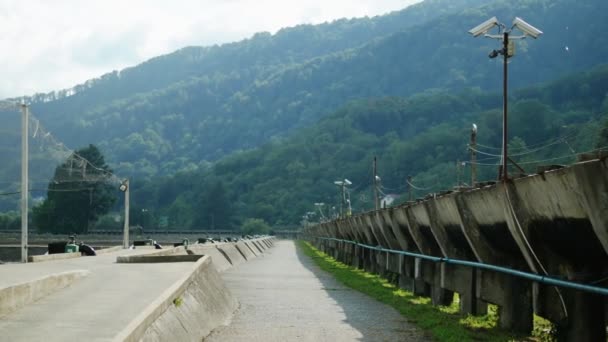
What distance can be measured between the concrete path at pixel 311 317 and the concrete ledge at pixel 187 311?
0.32m

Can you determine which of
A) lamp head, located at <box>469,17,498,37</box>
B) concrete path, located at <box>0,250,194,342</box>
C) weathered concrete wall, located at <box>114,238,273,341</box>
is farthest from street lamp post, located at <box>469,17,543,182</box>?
concrete path, located at <box>0,250,194,342</box>

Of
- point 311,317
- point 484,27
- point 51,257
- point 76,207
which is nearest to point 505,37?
point 484,27

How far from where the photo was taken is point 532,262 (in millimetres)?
14242

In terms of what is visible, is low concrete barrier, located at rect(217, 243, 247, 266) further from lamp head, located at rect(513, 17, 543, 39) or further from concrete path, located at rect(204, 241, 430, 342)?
lamp head, located at rect(513, 17, 543, 39)

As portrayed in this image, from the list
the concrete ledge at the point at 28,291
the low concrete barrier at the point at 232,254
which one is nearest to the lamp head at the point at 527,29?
the concrete ledge at the point at 28,291

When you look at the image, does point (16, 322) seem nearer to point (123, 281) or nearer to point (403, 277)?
point (123, 281)

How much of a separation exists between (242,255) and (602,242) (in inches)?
1828

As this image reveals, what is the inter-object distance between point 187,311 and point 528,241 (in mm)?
5249

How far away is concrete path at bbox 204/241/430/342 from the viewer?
49.8 feet

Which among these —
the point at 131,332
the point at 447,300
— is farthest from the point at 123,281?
the point at 131,332

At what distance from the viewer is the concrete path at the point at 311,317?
15.2 metres

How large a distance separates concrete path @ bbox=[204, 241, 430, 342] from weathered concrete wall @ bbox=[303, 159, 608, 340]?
147 centimetres

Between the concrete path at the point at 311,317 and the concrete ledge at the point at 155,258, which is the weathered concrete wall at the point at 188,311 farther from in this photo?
the concrete ledge at the point at 155,258

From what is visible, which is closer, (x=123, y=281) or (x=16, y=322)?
(x=16, y=322)
